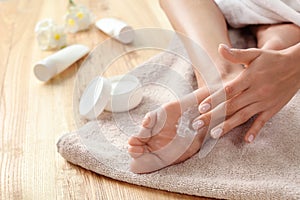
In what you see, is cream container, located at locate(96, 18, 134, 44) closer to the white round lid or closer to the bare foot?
the white round lid

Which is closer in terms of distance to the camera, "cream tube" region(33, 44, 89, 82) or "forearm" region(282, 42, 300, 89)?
"forearm" region(282, 42, 300, 89)

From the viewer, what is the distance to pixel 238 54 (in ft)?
3.51

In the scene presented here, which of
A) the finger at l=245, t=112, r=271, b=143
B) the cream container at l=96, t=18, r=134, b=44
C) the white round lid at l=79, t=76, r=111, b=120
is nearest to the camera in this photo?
the finger at l=245, t=112, r=271, b=143

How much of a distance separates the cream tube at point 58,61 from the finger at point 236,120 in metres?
0.60

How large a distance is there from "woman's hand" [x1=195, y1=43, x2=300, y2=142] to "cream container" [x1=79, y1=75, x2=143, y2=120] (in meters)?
0.27

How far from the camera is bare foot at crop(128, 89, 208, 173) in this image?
1.10 metres

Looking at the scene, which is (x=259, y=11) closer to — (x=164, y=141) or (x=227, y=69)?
(x=227, y=69)

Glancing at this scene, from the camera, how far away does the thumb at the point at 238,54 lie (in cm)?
106

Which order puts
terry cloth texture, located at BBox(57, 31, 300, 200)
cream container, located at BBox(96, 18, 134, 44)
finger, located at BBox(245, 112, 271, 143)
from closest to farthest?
terry cloth texture, located at BBox(57, 31, 300, 200) < finger, located at BBox(245, 112, 271, 143) < cream container, located at BBox(96, 18, 134, 44)

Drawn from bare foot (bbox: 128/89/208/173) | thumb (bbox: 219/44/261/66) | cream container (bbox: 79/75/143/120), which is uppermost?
thumb (bbox: 219/44/261/66)

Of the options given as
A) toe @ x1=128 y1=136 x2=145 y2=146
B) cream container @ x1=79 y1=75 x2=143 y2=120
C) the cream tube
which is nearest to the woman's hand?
toe @ x1=128 y1=136 x2=145 y2=146

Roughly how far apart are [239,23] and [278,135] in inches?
15.0

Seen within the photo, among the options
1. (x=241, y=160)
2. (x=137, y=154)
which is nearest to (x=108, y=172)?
(x=137, y=154)

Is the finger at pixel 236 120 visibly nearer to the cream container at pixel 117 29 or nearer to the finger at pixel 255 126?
the finger at pixel 255 126
